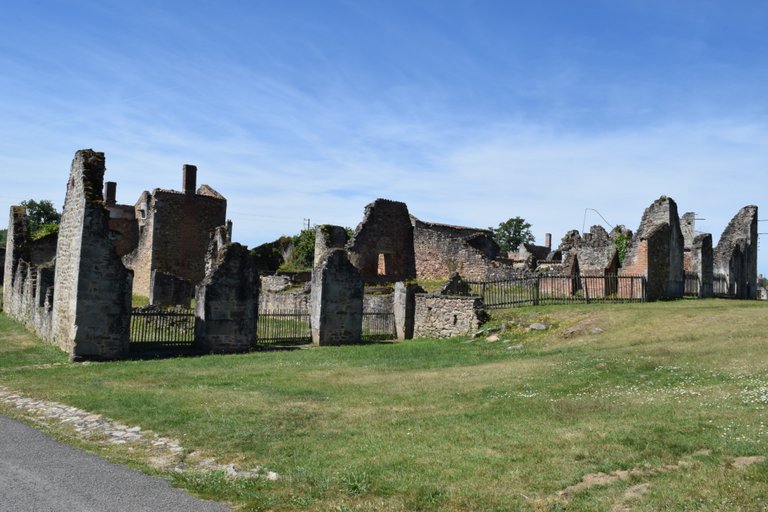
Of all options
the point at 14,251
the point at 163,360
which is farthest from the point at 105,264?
the point at 14,251

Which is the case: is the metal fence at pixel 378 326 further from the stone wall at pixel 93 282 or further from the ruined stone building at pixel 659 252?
the ruined stone building at pixel 659 252

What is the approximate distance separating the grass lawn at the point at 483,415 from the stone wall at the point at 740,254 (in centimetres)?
1687

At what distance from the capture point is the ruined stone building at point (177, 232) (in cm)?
4067

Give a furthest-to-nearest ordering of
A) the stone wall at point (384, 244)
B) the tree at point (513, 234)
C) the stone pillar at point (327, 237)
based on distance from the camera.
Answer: the tree at point (513, 234) → the stone wall at point (384, 244) → the stone pillar at point (327, 237)

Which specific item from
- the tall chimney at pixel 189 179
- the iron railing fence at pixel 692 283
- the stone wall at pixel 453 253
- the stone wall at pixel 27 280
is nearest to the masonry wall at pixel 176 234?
the tall chimney at pixel 189 179

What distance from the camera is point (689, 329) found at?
51.5 ft

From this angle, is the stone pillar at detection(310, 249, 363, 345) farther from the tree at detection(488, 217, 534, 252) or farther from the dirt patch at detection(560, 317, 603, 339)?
the tree at detection(488, 217, 534, 252)

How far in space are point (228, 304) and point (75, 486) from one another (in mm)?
13430

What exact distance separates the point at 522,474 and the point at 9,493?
5.21 m

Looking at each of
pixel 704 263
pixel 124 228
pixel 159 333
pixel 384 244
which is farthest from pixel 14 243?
pixel 704 263

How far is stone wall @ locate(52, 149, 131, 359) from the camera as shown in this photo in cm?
1766

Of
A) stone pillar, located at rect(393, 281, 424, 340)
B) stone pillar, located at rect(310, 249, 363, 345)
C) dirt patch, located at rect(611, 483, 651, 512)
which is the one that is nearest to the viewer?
dirt patch, located at rect(611, 483, 651, 512)

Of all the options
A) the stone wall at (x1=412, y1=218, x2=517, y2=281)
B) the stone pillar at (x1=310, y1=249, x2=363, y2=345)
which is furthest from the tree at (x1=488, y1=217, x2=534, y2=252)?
the stone pillar at (x1=310, y1=249, x2=363, y2=345)

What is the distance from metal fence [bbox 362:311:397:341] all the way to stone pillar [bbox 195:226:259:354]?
5.13 meters
